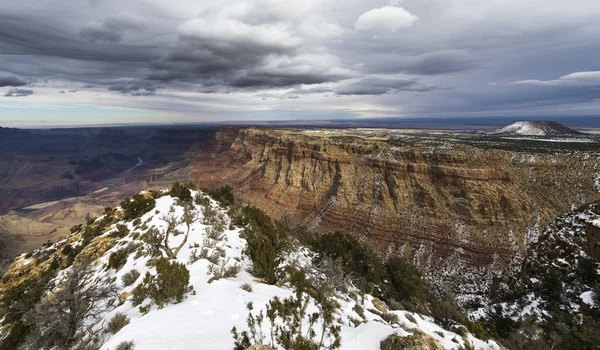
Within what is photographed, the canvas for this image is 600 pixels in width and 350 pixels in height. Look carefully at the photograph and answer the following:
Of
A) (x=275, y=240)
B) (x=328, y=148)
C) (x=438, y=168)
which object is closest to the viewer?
(x=275, y=240)

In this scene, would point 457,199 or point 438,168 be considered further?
point 438,168

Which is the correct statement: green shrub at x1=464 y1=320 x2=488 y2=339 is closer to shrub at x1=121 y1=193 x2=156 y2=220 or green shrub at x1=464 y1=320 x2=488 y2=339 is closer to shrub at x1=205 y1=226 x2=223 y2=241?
shrub at x1=205 y1=226 x2=223 y2=241

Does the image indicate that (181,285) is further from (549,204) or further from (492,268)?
(549,204)

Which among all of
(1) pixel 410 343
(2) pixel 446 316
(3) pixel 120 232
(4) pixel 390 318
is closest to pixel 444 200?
(2) pixel 446 316

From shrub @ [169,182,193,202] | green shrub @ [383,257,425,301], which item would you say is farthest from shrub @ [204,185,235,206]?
green shrub @ [383,257,425,301]

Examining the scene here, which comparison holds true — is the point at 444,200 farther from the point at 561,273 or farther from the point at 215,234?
the point at 215,234

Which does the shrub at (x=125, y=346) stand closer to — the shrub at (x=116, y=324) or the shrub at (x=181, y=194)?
the shrub at (x=116, y=324)

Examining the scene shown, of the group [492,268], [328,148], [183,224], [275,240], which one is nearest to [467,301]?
[492,268]
